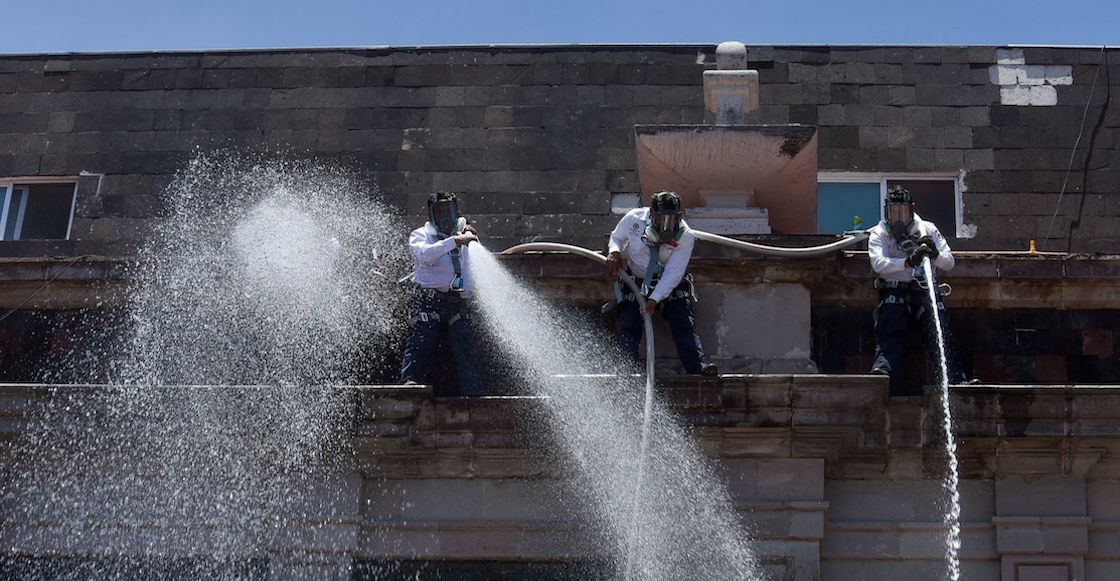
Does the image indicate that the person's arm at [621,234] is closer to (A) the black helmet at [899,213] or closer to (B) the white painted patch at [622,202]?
(A) the black helmet at [899,213]

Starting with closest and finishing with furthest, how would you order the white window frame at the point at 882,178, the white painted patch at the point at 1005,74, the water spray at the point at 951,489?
1. the water spray at the point at 951,489
2. the white window frame at the point at 882,178
3. the white painted patch at the point at 1005,74

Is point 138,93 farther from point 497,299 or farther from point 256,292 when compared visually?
point 497,299

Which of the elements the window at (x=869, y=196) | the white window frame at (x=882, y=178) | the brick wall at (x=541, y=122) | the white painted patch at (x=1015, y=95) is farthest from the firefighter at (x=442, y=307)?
the white painted patch at (x=1015, y=95)

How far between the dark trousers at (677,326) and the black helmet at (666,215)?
1.17 ft

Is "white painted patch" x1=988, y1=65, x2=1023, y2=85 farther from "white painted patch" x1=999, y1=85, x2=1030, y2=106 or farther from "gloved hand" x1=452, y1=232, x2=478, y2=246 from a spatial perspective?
"gloved hand" x1=452, y1=232, x2=478, y2=246

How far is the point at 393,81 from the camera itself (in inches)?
709

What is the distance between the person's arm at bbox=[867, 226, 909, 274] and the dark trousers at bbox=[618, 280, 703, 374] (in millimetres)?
1309

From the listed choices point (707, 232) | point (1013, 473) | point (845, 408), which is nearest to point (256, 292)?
point (707, 232)

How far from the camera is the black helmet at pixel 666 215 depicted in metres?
11.3

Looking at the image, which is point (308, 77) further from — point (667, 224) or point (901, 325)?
point (901, 325)

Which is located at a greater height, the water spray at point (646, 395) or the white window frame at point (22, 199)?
the white window frame at point (22, 199)

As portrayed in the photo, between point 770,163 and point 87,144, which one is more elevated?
point 87,144

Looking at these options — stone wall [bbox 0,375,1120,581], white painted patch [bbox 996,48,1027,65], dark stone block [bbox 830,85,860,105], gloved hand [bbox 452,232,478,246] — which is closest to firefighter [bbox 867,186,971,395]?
stone wall [bbox 0,375,1120,581]

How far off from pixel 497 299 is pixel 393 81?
6673 millimetres
